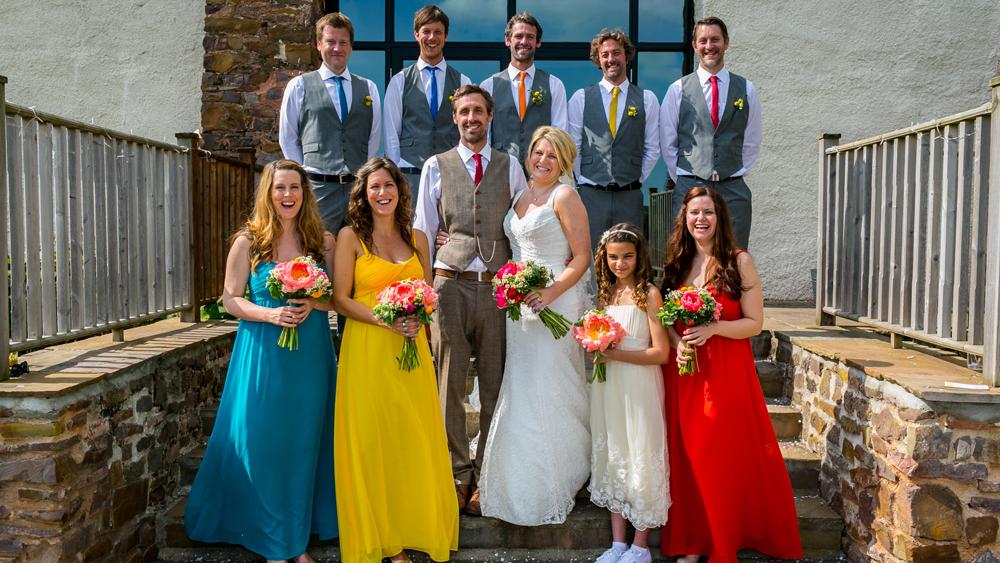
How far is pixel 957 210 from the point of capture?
11.9ft

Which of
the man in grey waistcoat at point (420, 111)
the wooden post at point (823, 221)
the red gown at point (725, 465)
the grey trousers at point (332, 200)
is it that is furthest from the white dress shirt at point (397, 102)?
the wooden post at point (823, 221)

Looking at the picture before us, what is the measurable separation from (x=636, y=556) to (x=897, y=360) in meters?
1.64

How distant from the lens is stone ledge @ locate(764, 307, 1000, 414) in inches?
126

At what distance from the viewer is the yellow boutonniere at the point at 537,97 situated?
16.4ft

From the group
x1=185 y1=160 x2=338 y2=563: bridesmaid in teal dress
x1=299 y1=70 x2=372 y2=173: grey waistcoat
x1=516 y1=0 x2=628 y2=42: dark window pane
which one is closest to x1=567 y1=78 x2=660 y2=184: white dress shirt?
x1=299 y1=70 x2=372 y2=173: grey waistcoat

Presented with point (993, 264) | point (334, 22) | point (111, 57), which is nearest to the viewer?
point (993, 264)

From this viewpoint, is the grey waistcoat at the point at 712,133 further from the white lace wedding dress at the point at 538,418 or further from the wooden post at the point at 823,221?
the white lace wedding dress at the point at 538,418

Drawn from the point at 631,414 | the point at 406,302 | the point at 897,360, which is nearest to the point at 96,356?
the point at 406,302

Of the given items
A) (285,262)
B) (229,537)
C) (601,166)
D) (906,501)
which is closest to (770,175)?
(601,166)

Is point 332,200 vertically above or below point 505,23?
below

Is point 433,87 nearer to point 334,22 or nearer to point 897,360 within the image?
point 334,22

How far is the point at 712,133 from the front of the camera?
5004 mm

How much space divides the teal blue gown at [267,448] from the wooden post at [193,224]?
1768mm

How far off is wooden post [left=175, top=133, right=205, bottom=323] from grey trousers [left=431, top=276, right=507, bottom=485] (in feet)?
7.16
